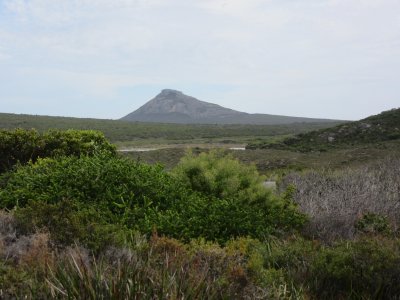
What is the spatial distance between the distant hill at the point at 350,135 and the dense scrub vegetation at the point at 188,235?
26.8 metres

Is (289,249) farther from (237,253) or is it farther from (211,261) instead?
(211,261)

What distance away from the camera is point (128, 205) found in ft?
23.7

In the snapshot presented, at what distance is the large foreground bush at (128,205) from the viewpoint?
6059mm

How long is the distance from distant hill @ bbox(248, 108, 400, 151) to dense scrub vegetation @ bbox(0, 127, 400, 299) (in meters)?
26.8

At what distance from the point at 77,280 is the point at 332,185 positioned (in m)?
7.27

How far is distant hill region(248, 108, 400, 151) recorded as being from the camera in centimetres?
3568

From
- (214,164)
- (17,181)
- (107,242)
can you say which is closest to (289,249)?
(107,242)

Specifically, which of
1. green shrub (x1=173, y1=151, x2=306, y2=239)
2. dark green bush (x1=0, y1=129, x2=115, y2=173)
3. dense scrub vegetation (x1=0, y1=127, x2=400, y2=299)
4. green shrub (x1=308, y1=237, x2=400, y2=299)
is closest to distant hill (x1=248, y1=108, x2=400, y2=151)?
dark green bush (x1=0, y1=129, x2=115, y2=173)

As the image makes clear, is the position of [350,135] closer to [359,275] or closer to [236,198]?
[236,198]

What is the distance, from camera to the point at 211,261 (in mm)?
5262

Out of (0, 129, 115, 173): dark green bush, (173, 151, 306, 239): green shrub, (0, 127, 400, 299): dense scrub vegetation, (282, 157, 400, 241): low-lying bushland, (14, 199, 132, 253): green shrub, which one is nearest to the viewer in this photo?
(0, 127, 400, 299): dense scrub vegetation

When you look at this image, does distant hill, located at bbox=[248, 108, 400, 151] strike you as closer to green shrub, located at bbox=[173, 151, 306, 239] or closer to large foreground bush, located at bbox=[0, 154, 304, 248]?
green shrub, located at bbox=[173, 151, 306, 239]

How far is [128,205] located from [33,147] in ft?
14.9

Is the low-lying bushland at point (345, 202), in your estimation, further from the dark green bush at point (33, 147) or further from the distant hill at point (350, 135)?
the distant hill at point (350, 135)
